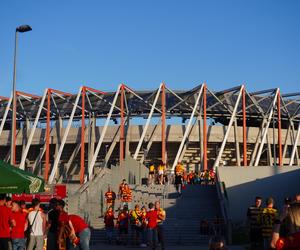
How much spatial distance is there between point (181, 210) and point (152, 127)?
91.7ft

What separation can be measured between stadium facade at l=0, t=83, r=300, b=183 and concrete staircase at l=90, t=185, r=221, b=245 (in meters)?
18.9

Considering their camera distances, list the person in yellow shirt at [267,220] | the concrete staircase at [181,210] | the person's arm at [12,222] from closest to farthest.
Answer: the person's arm at [12,222] < the person in yellow shirt at [267,220] < the concrete staircase at [181,210]

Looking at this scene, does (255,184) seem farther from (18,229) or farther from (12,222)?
(12,222)

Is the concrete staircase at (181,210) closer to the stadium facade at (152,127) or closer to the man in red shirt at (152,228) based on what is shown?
the man in red shirt at (152,228)

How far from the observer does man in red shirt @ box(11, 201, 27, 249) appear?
35.4 ft

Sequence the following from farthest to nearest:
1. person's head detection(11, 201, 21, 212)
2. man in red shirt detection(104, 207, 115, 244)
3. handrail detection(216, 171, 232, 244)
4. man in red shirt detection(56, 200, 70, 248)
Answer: man in red shirt detection(104, 207, 115, 244), handrail detection(216, 171, 232, 244), person's head detection(11, 201, 21, 212), man in red shirt detection(56, 200, 70, 248)

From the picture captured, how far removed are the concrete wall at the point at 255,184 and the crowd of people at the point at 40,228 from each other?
16.4 m

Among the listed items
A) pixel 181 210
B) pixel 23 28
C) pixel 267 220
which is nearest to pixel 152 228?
pixel 267 220

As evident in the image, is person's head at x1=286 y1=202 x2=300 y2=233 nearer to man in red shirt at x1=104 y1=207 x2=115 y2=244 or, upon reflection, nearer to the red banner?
man in red shirt at x1=104 y1=207 x2=115 y2=244

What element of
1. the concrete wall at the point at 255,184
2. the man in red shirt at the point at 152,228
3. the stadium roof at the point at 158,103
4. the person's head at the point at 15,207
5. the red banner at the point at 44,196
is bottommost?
the man in red shirt at the point at 152,228

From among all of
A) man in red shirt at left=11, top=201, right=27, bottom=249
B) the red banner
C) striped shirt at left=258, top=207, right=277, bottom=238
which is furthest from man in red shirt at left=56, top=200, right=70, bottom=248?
the red banner

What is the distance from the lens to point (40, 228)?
10789 mm

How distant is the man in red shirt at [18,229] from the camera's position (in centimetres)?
1078

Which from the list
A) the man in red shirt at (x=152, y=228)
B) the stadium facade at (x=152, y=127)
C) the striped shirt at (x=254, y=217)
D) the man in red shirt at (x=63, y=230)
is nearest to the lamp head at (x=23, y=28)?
the man in red shirt at (x=152, y=228)
